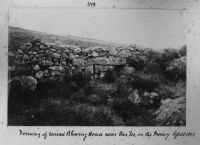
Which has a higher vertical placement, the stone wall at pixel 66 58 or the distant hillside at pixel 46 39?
the distant hillside at pixel 46 39

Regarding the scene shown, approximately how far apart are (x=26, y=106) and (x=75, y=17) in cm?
60

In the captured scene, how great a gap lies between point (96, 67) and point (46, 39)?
0.34 metres

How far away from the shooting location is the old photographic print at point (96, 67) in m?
1.61

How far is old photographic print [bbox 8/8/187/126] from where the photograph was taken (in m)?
1.61

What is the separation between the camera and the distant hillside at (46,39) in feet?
5.34

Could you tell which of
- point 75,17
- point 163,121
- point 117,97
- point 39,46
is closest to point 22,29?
point 39,46

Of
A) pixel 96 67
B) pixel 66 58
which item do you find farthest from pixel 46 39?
pixel 96 67

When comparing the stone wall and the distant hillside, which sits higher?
the distant hillside

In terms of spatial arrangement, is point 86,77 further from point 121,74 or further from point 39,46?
point 39,46

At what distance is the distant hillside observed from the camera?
1.63 m

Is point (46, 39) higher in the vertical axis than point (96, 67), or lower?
higher

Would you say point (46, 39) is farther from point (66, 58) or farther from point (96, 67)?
point (96, 67)

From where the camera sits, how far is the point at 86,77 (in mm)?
1624

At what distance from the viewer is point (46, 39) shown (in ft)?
5.38
